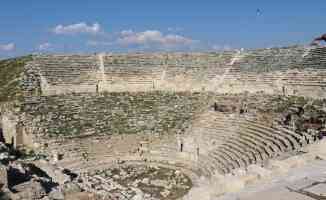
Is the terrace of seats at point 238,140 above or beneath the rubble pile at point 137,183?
above

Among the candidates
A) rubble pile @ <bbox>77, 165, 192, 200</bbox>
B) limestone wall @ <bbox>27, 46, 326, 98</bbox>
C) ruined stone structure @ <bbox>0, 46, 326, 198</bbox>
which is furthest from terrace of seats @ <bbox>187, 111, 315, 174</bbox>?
limestone wall @ <bbox>27, 46, 326, 98</bbox>

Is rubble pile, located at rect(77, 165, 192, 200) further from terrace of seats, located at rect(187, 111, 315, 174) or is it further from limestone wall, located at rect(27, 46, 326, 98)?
limestone wall, located at rect(27, 46, 326, 98)

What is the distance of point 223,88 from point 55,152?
38.2 feet

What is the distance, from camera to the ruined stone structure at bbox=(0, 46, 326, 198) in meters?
19.7

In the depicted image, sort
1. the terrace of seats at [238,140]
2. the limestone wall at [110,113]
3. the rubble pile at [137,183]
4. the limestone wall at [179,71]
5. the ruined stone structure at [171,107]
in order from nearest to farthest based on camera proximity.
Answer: the terrace of seats at [238,140]
the rubble pile at [137,183]
the ruined stone structure at [171,107]
the limestone wall at [110,113]
the limestone wall at [179,71]

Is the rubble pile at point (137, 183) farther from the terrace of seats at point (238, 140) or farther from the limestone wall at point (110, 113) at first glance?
the limestone wall at point (110, 113)

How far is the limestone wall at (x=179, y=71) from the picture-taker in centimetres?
2552

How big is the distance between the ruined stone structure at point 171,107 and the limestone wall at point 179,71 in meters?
0.07

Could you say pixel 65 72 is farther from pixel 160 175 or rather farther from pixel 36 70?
pixel 160 175

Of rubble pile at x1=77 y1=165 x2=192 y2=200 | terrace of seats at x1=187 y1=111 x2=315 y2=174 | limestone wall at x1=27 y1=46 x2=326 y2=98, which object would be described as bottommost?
rubble pile at x1=77 y1=165 x2=192 y2=200

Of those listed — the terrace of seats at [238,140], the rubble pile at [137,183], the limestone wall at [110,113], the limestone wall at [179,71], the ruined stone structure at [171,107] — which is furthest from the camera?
the limestone wall at [179,71]

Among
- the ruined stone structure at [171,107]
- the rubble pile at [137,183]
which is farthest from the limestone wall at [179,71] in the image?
the rubble pile at [137,183]

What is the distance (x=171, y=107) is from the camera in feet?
84.4

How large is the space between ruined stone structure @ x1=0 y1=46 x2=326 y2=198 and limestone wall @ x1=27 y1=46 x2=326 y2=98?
0.07 m
